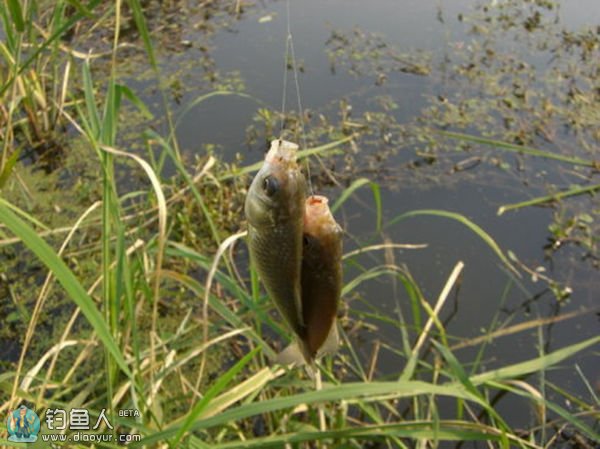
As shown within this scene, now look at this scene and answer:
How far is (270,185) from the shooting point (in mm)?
874

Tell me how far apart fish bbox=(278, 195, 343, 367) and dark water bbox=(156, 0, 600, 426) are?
107 cm

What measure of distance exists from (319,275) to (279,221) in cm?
13

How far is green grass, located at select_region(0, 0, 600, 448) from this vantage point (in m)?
1.32

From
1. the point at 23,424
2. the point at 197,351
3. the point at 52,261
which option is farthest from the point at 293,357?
the point at 23,424

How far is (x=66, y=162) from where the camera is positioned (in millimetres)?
3771

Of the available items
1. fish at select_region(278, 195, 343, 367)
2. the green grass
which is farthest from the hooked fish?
the green grass

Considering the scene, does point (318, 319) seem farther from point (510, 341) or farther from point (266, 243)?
point (510, 341)

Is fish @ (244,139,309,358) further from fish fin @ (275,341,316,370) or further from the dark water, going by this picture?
the dark water

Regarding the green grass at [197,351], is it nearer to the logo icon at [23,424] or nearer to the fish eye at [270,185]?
the logo icon at [23,424]

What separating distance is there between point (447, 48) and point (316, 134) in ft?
5.66

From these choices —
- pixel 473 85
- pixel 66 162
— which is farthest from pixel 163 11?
pixel 473 85

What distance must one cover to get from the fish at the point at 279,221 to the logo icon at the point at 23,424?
91 centimetres

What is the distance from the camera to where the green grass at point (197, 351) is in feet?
4.32

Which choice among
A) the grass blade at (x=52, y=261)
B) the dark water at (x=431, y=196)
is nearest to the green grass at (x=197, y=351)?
the grass blade at (x=52, y=261)
